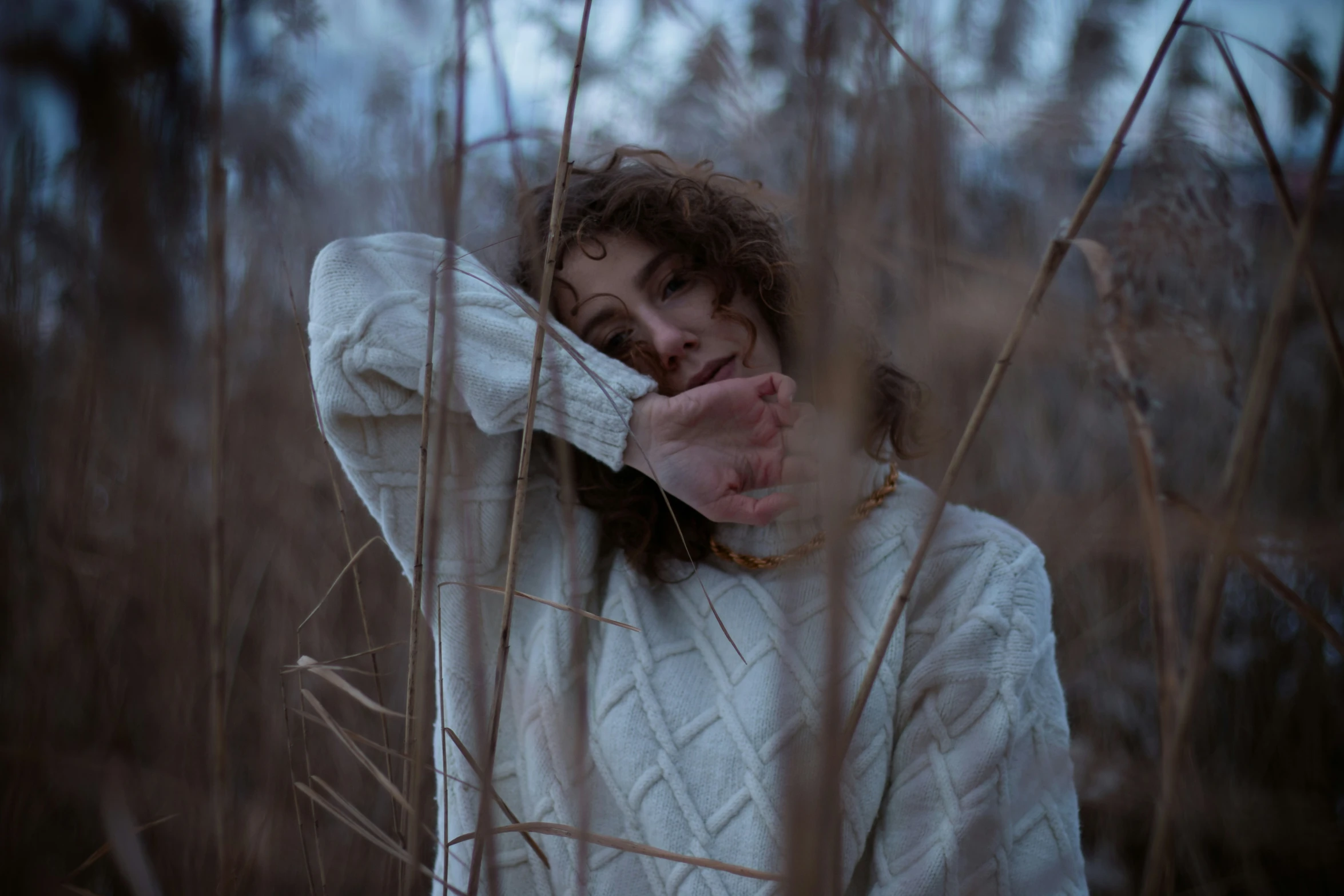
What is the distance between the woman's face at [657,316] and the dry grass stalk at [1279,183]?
52 centimetres

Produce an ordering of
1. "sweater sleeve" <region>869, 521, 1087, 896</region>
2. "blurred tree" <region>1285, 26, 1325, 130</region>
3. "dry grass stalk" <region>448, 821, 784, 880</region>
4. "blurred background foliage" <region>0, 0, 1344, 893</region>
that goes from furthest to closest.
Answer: "blurred tree" <region>1285, 26, 1325, 130</region>
"sweater sleeve" <region>869, 521, 1087, 896</region>
"blurred background foliage" <region>0, 0, 1344, 893</region>
"dry grass stalk" <region>448, 821, 784, 880</region>

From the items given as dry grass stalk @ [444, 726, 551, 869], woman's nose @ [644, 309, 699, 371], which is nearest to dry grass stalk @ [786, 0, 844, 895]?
dry grass stalk @ [444, 726, 551, 869]

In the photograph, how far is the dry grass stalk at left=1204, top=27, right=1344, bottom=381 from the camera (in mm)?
360

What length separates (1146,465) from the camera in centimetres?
38

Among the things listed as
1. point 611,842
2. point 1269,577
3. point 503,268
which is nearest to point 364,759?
point 611,842

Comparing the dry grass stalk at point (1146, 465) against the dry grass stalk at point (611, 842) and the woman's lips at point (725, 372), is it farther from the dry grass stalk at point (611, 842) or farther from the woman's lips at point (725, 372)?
the woman's lips at point (725, 372)

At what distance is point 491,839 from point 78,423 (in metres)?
0.69

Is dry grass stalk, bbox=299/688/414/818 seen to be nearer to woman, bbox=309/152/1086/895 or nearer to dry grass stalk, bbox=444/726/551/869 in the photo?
dry grass stalk, bbox=444/726/551/869

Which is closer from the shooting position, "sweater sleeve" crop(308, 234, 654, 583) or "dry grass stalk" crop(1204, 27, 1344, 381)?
"dry grass stalk" crop(1204, 27, 1344, 381)

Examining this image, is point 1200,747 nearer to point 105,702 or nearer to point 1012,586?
point 1012,586

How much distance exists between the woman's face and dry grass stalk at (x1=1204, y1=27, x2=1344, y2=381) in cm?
52

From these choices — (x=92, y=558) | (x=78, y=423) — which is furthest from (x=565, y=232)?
(x=92, y=558)

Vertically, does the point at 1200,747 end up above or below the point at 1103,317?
below

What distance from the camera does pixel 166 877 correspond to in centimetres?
98
